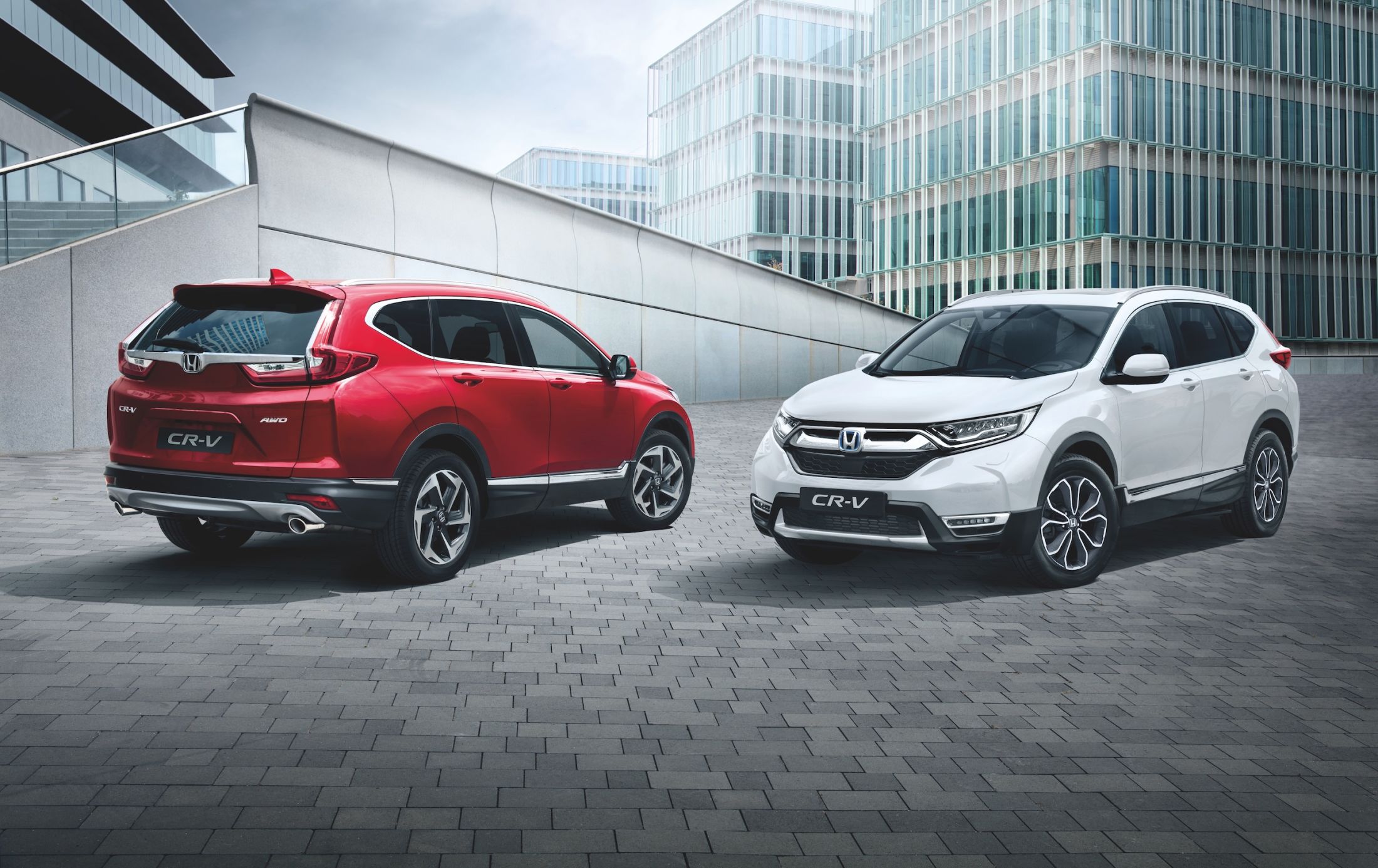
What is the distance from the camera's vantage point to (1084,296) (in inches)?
316

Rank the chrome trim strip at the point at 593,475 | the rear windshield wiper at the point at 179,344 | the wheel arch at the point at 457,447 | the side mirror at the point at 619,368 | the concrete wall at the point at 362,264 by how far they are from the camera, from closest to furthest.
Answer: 1. the rear windshield wiper at the point at 179,344
2. the wheel arch at the point at 457,447
3. the chrome trim strip at the point at 593,475
4. the side mirror at the point at 619,368
5. the concrete wall at the point at 362,264

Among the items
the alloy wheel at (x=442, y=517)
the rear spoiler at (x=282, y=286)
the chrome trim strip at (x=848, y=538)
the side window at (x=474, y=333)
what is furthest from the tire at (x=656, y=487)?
the rear spoiler at (x=282, y=286)

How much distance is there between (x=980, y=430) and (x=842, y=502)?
841 mm

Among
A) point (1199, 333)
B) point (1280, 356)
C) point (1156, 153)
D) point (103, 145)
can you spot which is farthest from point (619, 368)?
point (1156, 153)

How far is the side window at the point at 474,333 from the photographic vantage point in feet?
24.3

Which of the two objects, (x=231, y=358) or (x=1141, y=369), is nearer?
(x=231, y=358)

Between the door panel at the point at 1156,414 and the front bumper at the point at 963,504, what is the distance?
1.01 m

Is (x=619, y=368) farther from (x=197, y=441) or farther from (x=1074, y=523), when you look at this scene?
(x=1074, y=523)

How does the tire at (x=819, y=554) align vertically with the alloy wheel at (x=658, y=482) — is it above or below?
below

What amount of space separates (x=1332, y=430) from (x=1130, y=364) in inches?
603

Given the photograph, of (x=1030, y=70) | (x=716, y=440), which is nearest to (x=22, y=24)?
(x=716, y=440)

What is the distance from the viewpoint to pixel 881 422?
6793mm

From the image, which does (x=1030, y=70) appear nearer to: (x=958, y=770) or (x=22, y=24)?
(x=22, y=24)

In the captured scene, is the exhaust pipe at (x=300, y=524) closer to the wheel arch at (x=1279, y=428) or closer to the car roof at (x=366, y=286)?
the car roof at (x=366, y=286)
